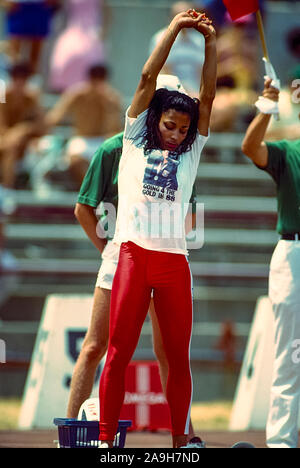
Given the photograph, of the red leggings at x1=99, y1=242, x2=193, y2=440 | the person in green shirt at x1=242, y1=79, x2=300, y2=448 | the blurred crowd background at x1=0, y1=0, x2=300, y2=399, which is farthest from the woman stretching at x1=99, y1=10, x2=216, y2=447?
the blurred crowd background at x1=0, y1=0, x2=300, y2=399

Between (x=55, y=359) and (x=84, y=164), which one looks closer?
(x=55, y=359)

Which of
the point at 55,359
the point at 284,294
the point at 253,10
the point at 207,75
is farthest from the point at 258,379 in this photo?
the point at 207,75

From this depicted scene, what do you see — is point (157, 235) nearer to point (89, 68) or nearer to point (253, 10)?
point (253, 10)

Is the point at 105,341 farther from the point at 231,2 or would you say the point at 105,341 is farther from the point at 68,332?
the point at 68,332

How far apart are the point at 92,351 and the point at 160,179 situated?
121cm

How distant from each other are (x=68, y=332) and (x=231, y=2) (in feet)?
11.0

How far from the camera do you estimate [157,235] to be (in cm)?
522

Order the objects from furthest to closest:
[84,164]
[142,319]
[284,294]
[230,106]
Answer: [230,106] → [84,164] → [284,294] → [142,319]

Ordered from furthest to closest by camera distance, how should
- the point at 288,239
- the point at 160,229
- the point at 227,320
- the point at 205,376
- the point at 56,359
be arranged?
the point at 227,320, the point at 205,376, the point at 56,359, the point at 288,239, the point at 160,229

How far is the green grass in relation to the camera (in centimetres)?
917

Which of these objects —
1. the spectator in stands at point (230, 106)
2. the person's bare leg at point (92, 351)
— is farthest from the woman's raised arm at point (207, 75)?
the spectator in stands at point (230, 106)

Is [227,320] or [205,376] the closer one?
[205,376]
